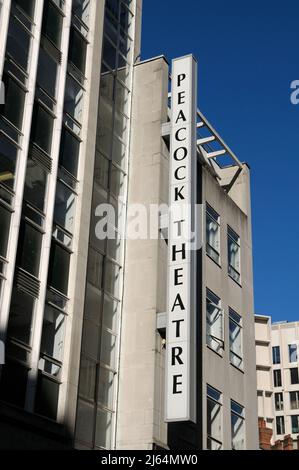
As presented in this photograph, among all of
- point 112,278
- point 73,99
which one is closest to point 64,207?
point 112,278

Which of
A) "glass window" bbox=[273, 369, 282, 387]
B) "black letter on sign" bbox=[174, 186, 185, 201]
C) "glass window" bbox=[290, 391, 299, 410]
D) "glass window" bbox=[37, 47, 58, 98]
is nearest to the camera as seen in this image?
"glass window" bbox=[37, 47, 58, 98]

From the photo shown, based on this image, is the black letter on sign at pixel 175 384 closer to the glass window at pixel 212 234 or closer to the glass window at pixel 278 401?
the glass window at pixel 212 234

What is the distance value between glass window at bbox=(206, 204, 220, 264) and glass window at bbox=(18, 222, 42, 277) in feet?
34.1

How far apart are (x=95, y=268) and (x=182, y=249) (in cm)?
324

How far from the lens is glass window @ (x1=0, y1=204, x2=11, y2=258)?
2289cm

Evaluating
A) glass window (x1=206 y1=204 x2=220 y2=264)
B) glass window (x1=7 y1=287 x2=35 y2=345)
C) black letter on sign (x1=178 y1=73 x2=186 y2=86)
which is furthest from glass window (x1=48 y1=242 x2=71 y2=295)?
black letter on sign (x1=178 y1=73 x2=186 y2=86)

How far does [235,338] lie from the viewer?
3425 cm

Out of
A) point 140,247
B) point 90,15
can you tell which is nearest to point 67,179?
point 140,247

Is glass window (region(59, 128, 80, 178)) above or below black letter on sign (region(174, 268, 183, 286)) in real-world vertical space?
above

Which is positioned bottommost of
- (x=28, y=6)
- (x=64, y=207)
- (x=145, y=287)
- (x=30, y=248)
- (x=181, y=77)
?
(x=30, y=248)

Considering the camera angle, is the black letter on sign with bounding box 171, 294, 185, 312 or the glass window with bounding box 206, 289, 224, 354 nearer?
the black letter on sign with bounding box 171, 294, 185, 312

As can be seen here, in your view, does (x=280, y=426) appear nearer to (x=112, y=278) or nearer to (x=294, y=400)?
(x=294, y=400)

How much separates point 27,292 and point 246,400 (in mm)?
13814

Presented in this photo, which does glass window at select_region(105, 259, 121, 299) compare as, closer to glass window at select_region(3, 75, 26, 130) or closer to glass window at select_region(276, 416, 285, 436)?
glass window at select_region(3, 75, 26, 130)
